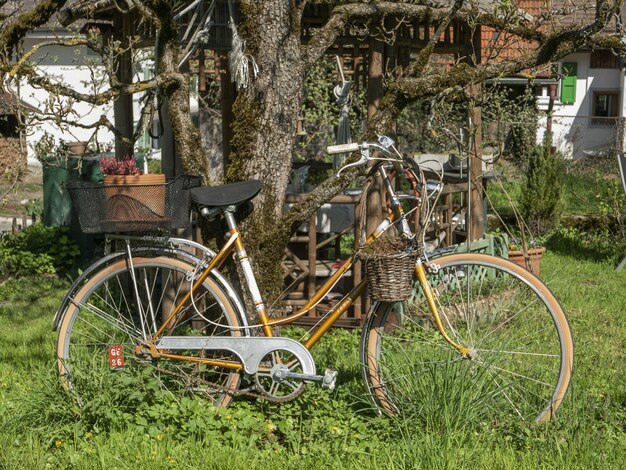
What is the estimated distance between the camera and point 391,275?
4.40 m

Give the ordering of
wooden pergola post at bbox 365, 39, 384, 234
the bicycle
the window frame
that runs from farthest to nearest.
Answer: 1. the window frame
2. wooden pergola post at bbox 365, 39, 384, 234
3. the bicycle

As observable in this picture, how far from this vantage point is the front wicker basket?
14.4ft

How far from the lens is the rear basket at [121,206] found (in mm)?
4723

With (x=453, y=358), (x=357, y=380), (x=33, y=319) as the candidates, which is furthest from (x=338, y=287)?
(x=453, y=358)

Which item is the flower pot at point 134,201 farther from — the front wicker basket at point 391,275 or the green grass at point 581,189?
the green grass at point 581,189

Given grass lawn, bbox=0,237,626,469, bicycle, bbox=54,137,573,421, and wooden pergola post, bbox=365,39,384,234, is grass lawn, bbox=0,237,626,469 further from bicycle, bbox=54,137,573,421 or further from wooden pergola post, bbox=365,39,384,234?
wooden pergola post, bbox=365,39,384,234

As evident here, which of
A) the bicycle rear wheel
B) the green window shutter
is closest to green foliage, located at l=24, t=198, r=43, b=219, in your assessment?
the bicycle rear wheel

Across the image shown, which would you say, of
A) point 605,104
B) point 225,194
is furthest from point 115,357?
point 605,104

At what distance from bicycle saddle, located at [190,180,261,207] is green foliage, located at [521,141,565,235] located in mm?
8323

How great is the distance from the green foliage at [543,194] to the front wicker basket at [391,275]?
843cm

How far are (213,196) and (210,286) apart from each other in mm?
443

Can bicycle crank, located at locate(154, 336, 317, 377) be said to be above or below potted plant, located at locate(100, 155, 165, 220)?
below

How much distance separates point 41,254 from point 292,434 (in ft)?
20.7

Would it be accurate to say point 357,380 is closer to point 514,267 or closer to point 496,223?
point 514,267
